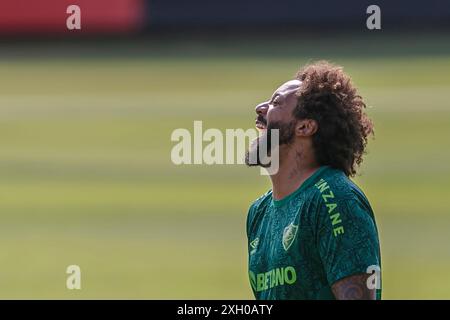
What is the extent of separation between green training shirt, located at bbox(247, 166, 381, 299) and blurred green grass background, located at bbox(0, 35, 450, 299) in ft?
12.1

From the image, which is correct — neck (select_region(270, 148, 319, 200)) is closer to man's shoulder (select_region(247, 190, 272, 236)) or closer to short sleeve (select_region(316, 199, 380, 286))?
man's shoulder (select_region(247, 190, 272, 236))

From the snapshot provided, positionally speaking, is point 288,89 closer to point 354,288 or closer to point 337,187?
point 337,187

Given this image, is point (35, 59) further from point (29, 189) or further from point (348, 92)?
point (348, 92)

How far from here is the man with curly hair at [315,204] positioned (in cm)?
421

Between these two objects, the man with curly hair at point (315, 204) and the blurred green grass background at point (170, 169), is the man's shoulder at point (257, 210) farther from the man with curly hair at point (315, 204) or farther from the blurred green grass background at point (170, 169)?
the blurred green grass background at point (170, 169)

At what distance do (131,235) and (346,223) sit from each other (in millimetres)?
6420

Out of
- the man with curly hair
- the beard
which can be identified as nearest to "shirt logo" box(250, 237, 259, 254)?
the man with curly hair

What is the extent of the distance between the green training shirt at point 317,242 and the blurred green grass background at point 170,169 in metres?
3.68

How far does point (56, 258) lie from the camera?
32.1 ft

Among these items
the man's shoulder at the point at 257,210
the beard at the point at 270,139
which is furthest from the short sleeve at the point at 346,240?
the man's shoulder at the point at 257,210
